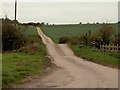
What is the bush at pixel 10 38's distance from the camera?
135 ft

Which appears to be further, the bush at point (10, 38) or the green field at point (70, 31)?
the green field at point (70, 31)

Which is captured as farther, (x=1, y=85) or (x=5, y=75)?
(x=5, y=75)

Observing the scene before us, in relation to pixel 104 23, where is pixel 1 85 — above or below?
below

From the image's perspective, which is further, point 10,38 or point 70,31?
point 70,31

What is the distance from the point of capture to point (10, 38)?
4144 cm

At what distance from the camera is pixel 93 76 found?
1738 centimetres

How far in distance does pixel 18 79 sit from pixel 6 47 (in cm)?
2623

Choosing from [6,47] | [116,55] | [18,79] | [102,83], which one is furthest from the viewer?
[6,47]

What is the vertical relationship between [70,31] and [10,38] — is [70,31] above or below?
above

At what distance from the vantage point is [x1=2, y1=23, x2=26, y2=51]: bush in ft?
135

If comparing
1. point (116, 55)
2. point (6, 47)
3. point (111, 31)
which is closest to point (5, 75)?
point (116, 55)

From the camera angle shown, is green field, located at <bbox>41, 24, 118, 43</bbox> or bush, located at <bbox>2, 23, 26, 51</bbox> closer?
bush, located at <bbox>2, 23, 26, 51</bbox>

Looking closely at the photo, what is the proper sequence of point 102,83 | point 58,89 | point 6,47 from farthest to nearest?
point 6,47 < point 102,83 < point 58,89

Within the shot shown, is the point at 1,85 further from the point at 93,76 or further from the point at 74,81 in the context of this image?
the point at 93,76
